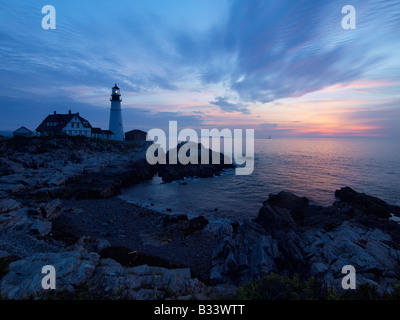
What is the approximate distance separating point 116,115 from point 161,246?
2324 inches

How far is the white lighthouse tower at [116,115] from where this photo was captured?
60.4 m

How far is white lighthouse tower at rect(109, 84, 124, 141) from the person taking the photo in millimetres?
60375

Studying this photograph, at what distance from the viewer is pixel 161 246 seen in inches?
537

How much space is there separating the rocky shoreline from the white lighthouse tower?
129 ft

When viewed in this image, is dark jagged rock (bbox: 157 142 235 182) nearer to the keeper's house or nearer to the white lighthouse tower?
the white lighthouse tower

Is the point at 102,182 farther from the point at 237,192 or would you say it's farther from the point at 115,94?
the point at 115,94

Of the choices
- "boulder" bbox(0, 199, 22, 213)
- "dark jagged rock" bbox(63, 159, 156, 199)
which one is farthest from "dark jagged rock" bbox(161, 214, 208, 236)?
"dark jagged rock" bbox(63, 159, 156, 199)

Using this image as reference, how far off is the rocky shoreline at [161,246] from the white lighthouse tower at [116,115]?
39414 mm

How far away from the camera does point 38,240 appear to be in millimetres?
10711

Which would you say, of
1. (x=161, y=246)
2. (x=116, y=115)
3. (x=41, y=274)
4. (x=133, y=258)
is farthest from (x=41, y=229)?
(x=116, y=115)
